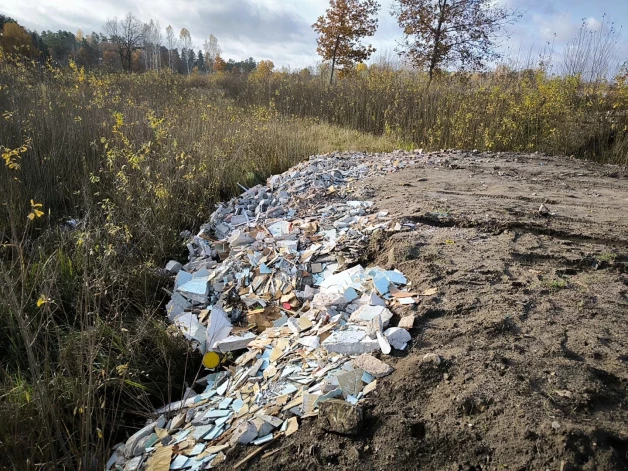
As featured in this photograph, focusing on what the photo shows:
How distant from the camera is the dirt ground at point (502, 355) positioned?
1293 millimetres

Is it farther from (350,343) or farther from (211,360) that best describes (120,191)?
(350,343)

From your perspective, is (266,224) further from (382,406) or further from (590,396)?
(590,396)

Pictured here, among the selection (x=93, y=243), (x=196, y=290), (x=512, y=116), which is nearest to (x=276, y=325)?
(x=196, y=290)

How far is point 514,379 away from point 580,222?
2.07 metres

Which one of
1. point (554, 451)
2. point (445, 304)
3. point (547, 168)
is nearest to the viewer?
point (554, 451)

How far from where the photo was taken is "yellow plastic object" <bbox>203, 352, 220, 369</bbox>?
2201 mm

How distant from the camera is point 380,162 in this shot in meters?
5.06

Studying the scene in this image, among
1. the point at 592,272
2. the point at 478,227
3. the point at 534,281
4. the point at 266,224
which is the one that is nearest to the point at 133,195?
the point at 266,224

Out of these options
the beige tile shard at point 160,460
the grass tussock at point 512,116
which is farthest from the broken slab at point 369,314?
the grass tussock at point 512,116

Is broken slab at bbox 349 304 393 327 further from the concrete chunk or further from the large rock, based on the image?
the large rock

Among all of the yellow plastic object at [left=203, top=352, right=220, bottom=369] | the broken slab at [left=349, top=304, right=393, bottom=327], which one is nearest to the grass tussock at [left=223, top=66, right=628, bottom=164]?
the broken slab at [left=349, top=304, right=393, bottom=327]

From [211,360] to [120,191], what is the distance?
2269 millimetres

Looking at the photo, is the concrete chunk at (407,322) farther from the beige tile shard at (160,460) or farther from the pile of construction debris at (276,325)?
the beige tile shard at (160,460)

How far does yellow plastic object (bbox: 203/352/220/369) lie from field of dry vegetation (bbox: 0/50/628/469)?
212 mm
